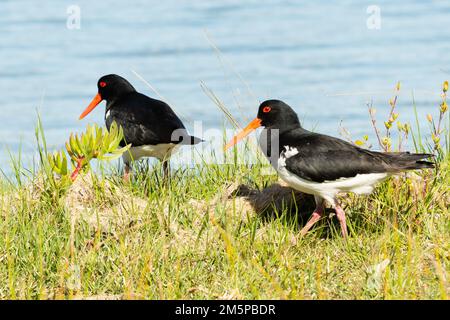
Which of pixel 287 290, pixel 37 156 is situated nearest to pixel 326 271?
pixel 287 290

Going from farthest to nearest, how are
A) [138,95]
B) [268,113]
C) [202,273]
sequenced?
[138,95]
[268,113]
[202,273]

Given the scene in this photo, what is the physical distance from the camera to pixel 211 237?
6227mm

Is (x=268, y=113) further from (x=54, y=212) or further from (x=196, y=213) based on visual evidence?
(x=54, y=212)

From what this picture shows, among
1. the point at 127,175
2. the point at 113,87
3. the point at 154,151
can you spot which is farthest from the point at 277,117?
the point at 113,87

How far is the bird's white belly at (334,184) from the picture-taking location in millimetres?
6414

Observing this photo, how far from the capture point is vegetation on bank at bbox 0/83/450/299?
5.50 metres

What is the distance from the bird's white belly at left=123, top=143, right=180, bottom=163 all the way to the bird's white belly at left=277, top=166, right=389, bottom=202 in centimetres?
177

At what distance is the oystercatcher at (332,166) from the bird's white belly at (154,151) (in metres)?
1.52

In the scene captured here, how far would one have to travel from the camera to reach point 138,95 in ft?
28.7

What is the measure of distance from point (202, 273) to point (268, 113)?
6.16ft

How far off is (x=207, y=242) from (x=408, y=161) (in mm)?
1468

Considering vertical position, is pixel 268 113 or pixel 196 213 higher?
pixel 268 113

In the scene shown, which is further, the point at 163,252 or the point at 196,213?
the point at 196,213
